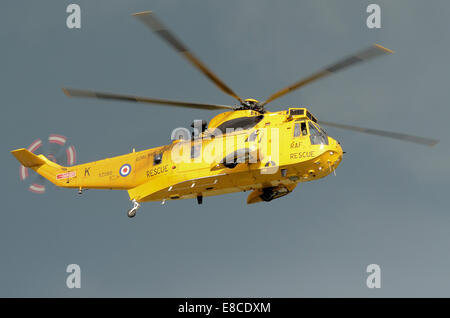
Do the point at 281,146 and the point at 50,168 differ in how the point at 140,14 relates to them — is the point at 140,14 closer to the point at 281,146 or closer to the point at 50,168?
the point at 281,146

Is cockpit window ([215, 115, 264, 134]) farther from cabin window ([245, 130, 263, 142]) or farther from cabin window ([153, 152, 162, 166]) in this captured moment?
cabin window ([153, 152, 162, 166])

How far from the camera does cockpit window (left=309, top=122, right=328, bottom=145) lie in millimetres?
25188

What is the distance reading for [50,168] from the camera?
1229 inches

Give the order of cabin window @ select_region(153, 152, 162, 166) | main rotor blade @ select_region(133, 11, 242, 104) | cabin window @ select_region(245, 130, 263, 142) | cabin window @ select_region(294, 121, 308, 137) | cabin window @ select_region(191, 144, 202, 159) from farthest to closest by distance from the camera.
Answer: cabin window @ select_region(153, 152, 162, 166), cabin window @ select_region(191, 144, 202, 159), cabin window @ select_region(245, 130, 263, 142), cabin window @ select_region(294, 121, 308, 137), main rotor blade @ select_region(133, 11, 242, 104)

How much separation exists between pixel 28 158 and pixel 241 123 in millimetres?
12130

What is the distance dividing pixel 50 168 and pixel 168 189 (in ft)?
24.9

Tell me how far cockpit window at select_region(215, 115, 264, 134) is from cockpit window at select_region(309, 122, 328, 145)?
246cm

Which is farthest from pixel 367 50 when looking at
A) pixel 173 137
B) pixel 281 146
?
pixel 173 137

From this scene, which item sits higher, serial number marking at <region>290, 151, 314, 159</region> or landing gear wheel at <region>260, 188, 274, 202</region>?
serial number marking at <region>290, 151, 314, 159</region>

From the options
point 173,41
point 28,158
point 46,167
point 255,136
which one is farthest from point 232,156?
point 28,158

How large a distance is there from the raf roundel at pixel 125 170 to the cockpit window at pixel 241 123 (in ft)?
17.2

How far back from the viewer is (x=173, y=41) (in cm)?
2125

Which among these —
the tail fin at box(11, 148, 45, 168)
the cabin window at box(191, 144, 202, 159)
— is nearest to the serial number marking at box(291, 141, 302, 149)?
the cabin window at box(191, 144, 202, 159)

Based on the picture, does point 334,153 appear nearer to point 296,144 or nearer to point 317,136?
point 317,136
